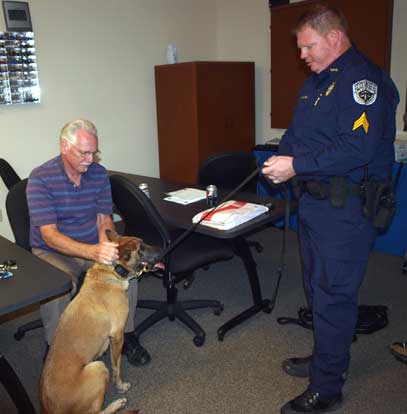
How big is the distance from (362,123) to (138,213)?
123 cm

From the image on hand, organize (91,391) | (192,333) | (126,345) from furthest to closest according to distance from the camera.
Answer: (192,333)
(126,345)
(91,391)

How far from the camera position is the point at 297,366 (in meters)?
2.16

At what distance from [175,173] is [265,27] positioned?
1867 mm

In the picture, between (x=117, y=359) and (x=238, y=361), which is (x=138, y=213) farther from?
(x=238, y=361)

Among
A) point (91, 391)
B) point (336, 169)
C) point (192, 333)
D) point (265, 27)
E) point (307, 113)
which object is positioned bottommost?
point (192, 333)

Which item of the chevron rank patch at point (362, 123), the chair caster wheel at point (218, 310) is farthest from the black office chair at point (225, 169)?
the chevron rank patch at point (362, 123)

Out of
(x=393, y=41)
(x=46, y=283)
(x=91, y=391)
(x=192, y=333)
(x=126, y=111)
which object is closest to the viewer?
(x=46, y=283)

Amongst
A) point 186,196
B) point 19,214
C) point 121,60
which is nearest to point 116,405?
point 19,214

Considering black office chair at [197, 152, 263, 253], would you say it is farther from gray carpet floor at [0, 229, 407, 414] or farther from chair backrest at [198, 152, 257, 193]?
gray carpet floor at [0, 229, 407, 414]

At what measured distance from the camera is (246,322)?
8.82 feet

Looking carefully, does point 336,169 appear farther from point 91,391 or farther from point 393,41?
point 393,41

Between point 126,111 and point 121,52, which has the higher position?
point 121,52

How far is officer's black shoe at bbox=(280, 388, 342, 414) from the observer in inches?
73.2

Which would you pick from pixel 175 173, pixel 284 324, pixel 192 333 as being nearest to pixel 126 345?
pixel 192 333
